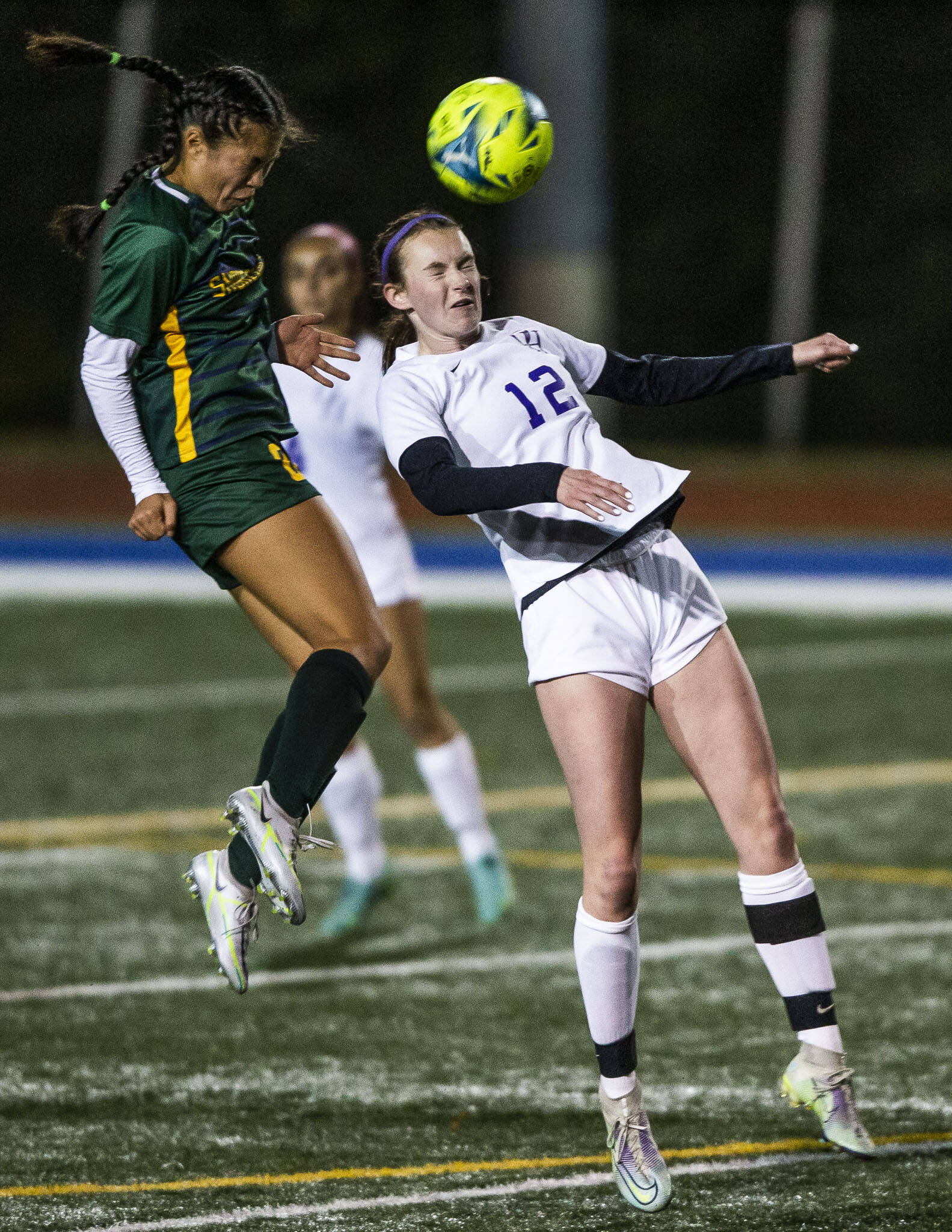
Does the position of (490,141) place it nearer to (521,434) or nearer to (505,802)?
(521,434)

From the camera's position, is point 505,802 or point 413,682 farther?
point 505,802

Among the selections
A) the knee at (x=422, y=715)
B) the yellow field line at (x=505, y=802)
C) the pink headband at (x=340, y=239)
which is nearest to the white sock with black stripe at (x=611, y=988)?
the knee at (x=422, y=715)

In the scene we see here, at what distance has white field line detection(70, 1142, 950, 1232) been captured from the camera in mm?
3660

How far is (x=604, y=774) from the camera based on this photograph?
3.80 meters

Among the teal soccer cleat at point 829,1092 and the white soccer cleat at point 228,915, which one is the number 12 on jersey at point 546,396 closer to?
the white soccer cleat at point 228,915

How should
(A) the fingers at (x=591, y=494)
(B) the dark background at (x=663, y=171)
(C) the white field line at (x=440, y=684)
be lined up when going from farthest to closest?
(B) the dark background at (x=663, y=171) → (C) the white field line at (x=440, y=684) → (A) the fingers at (x=591, y=494)

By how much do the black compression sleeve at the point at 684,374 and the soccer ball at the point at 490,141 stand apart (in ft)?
1.51

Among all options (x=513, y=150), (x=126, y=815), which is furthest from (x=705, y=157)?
(x=513, y=150)

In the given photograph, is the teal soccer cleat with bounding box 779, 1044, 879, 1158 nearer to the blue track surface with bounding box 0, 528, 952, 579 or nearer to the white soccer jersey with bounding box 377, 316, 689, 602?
the white soccer jersey with bounding box 377, 316, 689, 602

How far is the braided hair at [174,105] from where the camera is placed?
412 centimetres

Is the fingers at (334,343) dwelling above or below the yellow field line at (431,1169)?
above

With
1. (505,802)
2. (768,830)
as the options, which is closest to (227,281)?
(768,830)

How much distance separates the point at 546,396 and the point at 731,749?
0.83 m

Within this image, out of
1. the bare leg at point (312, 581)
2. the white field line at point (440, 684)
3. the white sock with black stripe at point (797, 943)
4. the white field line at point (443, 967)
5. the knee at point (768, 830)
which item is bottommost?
the white field line at point (440, 684)
